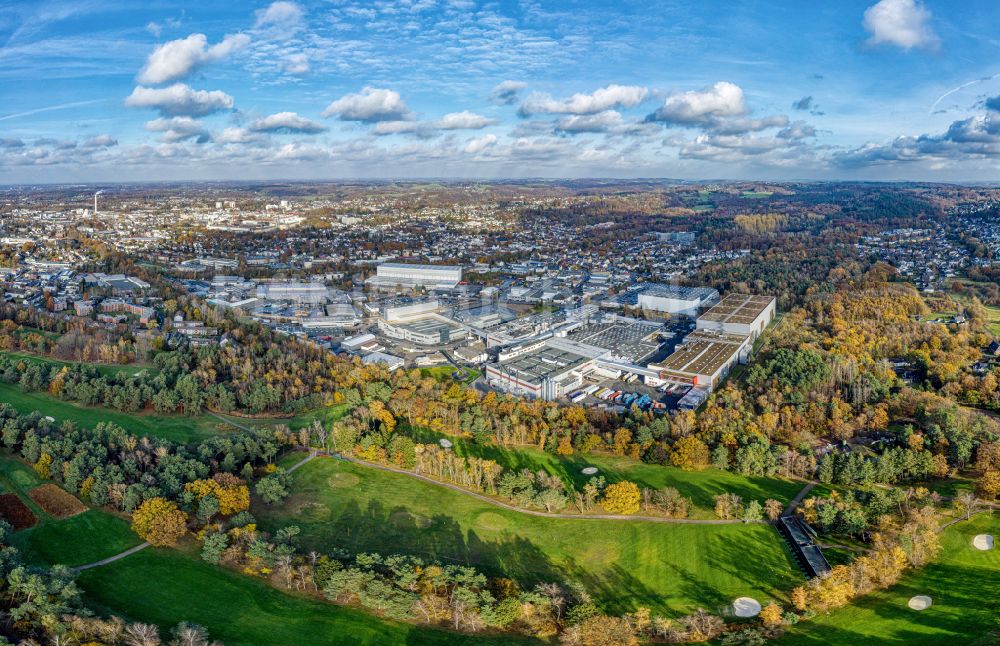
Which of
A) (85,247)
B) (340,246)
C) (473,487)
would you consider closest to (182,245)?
(85,247)

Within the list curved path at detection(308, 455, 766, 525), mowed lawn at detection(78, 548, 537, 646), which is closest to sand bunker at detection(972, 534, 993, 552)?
curved path at detection(308, 455, 766, 525)

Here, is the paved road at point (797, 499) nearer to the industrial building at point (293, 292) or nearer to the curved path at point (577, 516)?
the curved path at point (577, 516)

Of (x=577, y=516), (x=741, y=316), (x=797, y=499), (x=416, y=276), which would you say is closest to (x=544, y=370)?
(x=577, y=516)

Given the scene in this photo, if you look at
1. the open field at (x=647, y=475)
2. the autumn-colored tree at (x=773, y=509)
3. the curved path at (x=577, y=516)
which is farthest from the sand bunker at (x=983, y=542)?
the curved path at (x=577, y=516)

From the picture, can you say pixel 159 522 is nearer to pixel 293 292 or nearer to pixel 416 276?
pixel 293 292

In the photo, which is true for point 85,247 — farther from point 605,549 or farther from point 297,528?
point 605,549

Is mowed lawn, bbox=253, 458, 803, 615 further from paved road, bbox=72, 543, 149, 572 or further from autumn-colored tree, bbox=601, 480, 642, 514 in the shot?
paved road, bbox=72, 543, 149, 572
